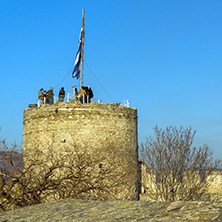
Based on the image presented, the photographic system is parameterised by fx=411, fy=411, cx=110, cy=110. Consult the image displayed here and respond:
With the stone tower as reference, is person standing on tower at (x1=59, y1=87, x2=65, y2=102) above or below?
above

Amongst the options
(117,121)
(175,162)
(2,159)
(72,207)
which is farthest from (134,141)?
(72,207)

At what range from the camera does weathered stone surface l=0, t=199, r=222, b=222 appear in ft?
14.9

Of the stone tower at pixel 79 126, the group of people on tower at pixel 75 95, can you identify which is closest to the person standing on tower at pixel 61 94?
the group of people on tower at pixel 75 95

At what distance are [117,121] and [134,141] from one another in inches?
81.3

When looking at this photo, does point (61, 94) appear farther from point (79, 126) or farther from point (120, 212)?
point (120, 212)

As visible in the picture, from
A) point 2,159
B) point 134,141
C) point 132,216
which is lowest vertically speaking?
point 132,216

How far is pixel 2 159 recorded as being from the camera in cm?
1359

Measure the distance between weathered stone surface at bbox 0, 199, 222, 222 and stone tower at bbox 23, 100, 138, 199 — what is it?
17537 mm

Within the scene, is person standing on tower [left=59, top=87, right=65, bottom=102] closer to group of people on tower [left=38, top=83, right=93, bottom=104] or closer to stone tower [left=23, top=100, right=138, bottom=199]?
group of people on tower [left=38, top=83, right=93, bottom=104]

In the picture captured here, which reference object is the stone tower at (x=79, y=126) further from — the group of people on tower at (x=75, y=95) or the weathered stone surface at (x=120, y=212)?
the weathered stone surface at (x=120, y=212)

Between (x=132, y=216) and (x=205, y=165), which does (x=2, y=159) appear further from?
(x=205, y=165)

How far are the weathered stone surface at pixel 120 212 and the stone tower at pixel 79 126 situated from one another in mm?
17537

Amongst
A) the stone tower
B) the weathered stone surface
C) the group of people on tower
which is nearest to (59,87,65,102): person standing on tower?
the group of people on tower

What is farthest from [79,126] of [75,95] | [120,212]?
[120,212]
